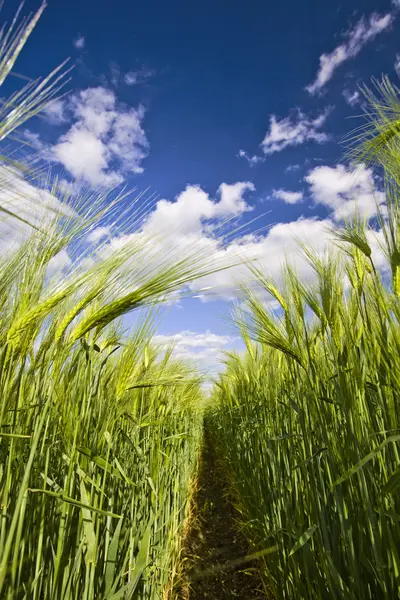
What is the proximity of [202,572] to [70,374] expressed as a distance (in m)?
2.53

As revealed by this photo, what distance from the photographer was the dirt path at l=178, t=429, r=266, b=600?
259 cm

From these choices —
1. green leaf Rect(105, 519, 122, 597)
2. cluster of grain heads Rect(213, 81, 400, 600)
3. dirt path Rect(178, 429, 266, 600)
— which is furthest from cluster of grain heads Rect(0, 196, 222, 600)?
dirt path Rect(178, 429, 266, 600)

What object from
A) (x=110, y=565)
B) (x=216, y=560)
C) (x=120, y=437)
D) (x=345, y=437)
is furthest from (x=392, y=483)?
(x=216, y=560)

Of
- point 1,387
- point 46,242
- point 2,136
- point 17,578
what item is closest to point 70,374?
point 1,387

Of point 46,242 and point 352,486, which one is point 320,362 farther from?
point 46,242

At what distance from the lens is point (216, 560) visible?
307 centimetres

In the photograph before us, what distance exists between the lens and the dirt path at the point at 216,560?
2.59 metres

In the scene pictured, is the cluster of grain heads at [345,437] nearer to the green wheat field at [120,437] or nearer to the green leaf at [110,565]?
the green wheat field at [120,437]

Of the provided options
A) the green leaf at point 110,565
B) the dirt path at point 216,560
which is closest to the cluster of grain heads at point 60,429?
the green leaf at point 110,565

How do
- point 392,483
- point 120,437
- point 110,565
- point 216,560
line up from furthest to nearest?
point 216,560
point 120,437
point 110,565
point 392,483

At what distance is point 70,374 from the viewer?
4.19ft

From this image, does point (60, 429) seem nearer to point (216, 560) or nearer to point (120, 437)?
point (120, 437)

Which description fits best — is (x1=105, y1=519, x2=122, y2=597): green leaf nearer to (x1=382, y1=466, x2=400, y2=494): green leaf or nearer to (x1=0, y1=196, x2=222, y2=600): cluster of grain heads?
(x1=0, y1=196, x2=222, y2=600): cluster of grain heads

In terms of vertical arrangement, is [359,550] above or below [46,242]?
below
